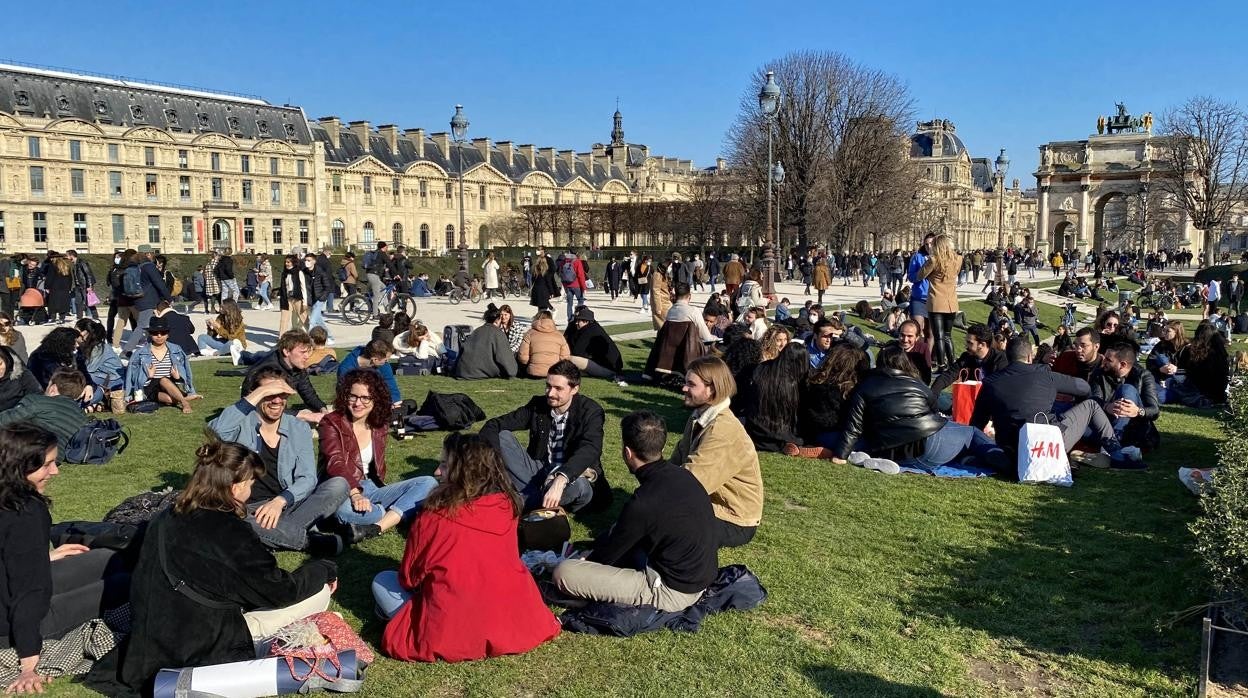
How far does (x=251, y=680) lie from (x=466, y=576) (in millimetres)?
948

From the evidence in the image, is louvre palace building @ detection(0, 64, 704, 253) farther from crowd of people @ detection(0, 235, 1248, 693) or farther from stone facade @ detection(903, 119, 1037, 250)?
crowd of people @ detection(0, 235, 1248, 693)

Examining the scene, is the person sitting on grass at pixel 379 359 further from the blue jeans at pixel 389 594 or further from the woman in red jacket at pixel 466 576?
the woman in red jacket at pixel 466 576

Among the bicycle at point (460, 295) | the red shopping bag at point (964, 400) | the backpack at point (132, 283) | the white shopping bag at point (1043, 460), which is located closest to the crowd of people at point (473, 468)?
the white shopping bag at point (1043, 460)

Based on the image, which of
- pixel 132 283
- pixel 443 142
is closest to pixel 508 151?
pixel 443 142

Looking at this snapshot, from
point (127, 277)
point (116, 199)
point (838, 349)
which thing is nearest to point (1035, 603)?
point (838, 349)

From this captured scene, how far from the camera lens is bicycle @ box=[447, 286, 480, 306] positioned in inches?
1000

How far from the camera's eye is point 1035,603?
505cm

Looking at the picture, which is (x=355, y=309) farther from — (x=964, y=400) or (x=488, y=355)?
(x=964, y=400)

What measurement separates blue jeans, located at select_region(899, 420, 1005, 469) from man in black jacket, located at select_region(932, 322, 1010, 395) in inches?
64.4

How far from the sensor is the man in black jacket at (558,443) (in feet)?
20.4

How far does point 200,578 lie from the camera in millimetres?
3924

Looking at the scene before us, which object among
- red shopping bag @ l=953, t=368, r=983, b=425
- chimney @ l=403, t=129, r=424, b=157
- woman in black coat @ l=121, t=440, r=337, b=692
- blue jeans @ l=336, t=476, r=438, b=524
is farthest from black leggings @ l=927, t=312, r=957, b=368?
chimney @ l=403, t=129, r=424, b=157

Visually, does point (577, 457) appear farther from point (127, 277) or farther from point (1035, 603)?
point (127, 277)

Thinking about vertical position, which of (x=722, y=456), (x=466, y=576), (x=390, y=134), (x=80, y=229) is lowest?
(x=466, y=576)
